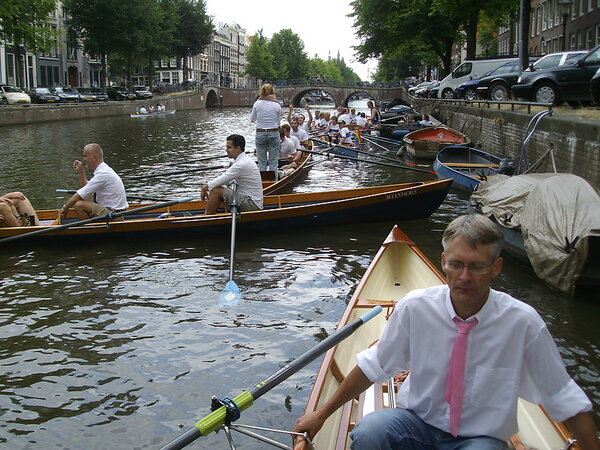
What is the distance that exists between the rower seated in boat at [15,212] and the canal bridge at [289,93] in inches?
2616

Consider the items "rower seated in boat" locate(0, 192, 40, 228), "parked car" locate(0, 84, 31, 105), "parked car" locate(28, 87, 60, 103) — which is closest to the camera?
"rower seated in boat" locate(0, 192, 40, 228)

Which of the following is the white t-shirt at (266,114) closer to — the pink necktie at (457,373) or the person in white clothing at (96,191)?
the person in white clothing at (96,191)

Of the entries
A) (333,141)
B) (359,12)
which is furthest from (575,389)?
(359,12)

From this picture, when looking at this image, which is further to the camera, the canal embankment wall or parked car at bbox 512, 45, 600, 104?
parked car at bbox 512, 45, 600, 104

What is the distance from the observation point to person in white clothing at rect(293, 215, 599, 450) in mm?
2631

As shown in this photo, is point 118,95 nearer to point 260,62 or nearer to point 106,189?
point 260,62

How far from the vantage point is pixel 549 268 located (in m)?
7.53

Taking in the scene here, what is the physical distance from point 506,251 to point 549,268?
1.59m

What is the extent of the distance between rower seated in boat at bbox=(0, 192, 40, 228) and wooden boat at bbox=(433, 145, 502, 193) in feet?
25.3

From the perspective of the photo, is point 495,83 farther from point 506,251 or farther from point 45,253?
point 45,253

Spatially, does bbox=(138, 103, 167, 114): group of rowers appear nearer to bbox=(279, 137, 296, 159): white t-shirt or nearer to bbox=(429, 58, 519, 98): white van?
bbox=(429, 58, 519, 98): white van

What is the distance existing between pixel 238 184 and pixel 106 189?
6.67ft

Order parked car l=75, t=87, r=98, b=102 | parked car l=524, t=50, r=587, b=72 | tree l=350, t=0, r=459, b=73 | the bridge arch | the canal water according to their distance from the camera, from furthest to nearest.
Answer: the bridge arch
parked car l=75, t=87, r=98, b=102
tree l=350, t=0, r=459, b=73
parked car l=524, t=50, r=587, b=72
the canal water

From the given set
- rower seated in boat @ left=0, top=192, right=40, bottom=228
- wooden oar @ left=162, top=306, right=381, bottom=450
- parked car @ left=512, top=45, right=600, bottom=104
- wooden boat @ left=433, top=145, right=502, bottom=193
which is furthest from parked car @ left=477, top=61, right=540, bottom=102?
wooden oar @ left=162, top=306, right=381, bottom=450
